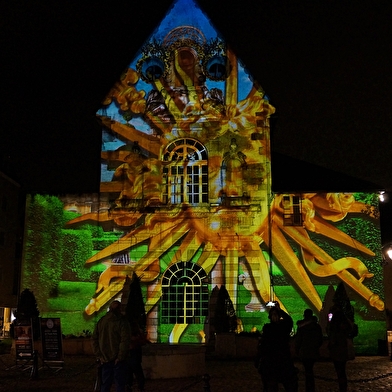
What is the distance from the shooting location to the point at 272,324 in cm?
967

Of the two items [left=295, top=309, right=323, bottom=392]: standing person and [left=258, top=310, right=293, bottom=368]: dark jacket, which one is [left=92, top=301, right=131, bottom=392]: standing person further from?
[left=295, top=309, right=323, bottom=392]: standing person

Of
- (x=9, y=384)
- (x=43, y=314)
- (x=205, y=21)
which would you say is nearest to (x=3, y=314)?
(x=43, y=314)

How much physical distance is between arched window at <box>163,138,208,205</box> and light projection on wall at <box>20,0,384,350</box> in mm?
50

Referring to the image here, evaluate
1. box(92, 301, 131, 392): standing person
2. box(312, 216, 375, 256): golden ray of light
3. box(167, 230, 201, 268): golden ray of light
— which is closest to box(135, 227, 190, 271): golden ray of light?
box(167, 230, 201, 268): golden ray of light

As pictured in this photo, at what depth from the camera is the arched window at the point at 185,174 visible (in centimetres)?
2662

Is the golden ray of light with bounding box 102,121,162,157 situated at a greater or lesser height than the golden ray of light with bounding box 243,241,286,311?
greater

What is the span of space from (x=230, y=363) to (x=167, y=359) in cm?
509

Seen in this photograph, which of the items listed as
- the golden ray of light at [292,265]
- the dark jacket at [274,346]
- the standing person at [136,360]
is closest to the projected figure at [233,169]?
the golden ray of light at [292,265]

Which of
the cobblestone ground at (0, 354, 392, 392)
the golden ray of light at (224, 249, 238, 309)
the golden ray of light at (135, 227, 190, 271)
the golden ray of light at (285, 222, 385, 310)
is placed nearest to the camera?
the cobblestone ground at (0, 354, 392, 392)

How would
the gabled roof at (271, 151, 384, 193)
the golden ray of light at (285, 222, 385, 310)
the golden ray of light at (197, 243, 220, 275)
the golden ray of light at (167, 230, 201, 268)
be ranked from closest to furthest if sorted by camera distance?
the golden ray of light at (285, 222, 385, 310)
the golden ray of light at (197, 243, 220, 275)
the golden ray of light at (167, 230, 201, 268)
the gabled roof at (271, 151, 384, 193)

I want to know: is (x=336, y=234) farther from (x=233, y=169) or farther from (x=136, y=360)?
(x=136, y=360)

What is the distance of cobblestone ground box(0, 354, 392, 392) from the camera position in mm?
13594

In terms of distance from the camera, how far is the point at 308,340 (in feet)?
38.6

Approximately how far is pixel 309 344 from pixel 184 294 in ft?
46.5
